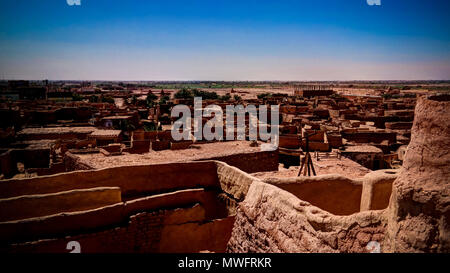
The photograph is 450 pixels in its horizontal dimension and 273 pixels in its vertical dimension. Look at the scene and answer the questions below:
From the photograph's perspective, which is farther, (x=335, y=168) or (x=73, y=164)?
(x=73, y=164)

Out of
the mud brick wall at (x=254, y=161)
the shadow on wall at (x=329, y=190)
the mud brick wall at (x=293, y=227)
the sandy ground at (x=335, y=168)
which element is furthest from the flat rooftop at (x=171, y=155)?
the mud brick wall at (x=293, y=227)

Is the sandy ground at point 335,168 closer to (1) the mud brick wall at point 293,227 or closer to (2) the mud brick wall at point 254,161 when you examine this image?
(2) the mud brick wall at point 254,161

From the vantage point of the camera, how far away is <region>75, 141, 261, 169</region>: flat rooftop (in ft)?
39.8

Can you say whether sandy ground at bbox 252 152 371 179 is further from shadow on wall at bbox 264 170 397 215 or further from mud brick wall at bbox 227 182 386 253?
mud brick wall at bbox 227 182 386 253

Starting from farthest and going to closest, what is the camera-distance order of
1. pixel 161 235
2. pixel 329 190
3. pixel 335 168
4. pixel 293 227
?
pixel 335 168, pixel 161 235, pixel 329 190, pixel 293 227

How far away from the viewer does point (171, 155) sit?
54.3 ft

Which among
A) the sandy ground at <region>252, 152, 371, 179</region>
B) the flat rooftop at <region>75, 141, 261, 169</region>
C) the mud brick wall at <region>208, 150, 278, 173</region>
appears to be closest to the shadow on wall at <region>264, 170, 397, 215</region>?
the sandy ground at <region>252, 152, 371, 179</region>

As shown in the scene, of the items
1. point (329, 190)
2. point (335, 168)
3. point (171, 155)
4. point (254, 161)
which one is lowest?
point (171, 155)

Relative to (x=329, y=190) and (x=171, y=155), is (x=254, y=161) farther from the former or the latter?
(x=329, y=190)

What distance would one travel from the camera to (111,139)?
66.1 ft

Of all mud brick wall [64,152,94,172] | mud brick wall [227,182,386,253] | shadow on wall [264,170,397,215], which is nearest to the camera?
mud brick wall [227,182,386,253]

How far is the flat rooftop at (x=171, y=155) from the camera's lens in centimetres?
1212

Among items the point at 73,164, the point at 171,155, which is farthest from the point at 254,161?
the point at 73,164

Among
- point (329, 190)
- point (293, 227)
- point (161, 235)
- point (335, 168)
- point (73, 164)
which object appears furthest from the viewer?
point (73, 164)
